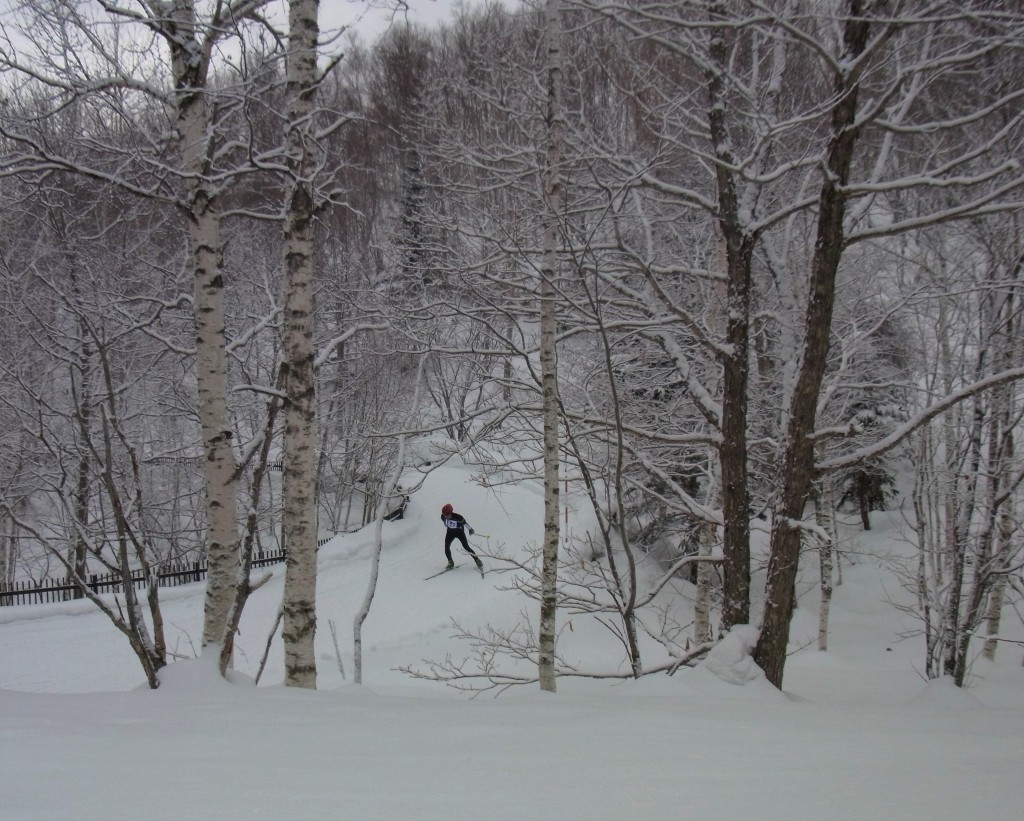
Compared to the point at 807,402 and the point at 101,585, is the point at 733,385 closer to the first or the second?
the point at 807,402

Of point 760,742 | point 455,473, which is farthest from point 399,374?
point 760,742

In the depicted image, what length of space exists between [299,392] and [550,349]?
2203 millimetres

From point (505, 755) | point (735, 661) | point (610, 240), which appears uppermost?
point (610, 240)

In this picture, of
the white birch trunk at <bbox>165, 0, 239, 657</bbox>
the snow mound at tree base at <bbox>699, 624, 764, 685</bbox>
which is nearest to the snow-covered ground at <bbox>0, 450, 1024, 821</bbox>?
the snow mound at tree base at <bbox>699, 624, 764, 685</bbox>

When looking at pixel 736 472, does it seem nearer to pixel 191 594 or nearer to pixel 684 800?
pixel 684 800

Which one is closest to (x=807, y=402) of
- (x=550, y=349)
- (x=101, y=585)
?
(x=550, y=349)

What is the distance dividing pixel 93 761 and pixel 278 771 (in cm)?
59

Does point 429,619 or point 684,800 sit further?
point 429,619

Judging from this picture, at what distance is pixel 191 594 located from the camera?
15.2m

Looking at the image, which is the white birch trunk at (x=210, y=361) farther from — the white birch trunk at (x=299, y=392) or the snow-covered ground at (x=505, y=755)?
the snow-covered ground at (x=505, y=755)

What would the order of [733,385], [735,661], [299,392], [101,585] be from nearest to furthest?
[299,392] → [735,661] → [733,385] → [101,585]

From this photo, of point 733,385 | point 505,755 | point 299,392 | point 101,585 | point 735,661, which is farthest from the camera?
point 101,585

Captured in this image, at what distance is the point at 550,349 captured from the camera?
583 centimetres

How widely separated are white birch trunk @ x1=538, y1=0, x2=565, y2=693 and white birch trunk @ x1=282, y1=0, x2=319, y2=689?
6.14 ft
